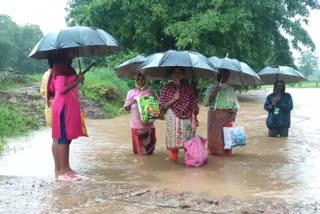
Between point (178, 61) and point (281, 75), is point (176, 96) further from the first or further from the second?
point (281, 75)

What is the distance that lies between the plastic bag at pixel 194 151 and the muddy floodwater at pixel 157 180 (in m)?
0.13

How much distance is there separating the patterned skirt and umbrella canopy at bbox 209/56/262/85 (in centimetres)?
123

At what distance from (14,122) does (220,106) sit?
18.1 feet

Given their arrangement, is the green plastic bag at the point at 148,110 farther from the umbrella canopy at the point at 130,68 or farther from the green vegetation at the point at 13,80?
the green vegetation at the point at 13,80

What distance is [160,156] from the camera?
28.9 ft

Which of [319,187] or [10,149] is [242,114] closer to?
[10,149]

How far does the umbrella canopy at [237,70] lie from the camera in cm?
837

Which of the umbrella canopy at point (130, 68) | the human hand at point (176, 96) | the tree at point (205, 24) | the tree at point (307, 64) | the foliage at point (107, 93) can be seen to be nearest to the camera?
the human hand at point (176, 96)

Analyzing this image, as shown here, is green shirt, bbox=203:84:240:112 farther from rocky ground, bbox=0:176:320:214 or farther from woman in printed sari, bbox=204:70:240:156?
rocky ground, bbox=0:176:320:214

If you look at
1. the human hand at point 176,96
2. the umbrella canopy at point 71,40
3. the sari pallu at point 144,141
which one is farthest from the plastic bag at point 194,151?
the umbrella canopy at point 71,40

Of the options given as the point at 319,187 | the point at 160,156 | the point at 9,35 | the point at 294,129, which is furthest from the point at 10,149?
the point at 9,35

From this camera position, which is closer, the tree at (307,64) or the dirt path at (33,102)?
the dirt path at (33,102)

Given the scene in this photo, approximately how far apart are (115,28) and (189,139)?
1705 centimetres

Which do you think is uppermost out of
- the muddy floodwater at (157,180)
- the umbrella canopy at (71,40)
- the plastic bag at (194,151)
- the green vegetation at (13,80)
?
the umbrella canopy at (71,40)
